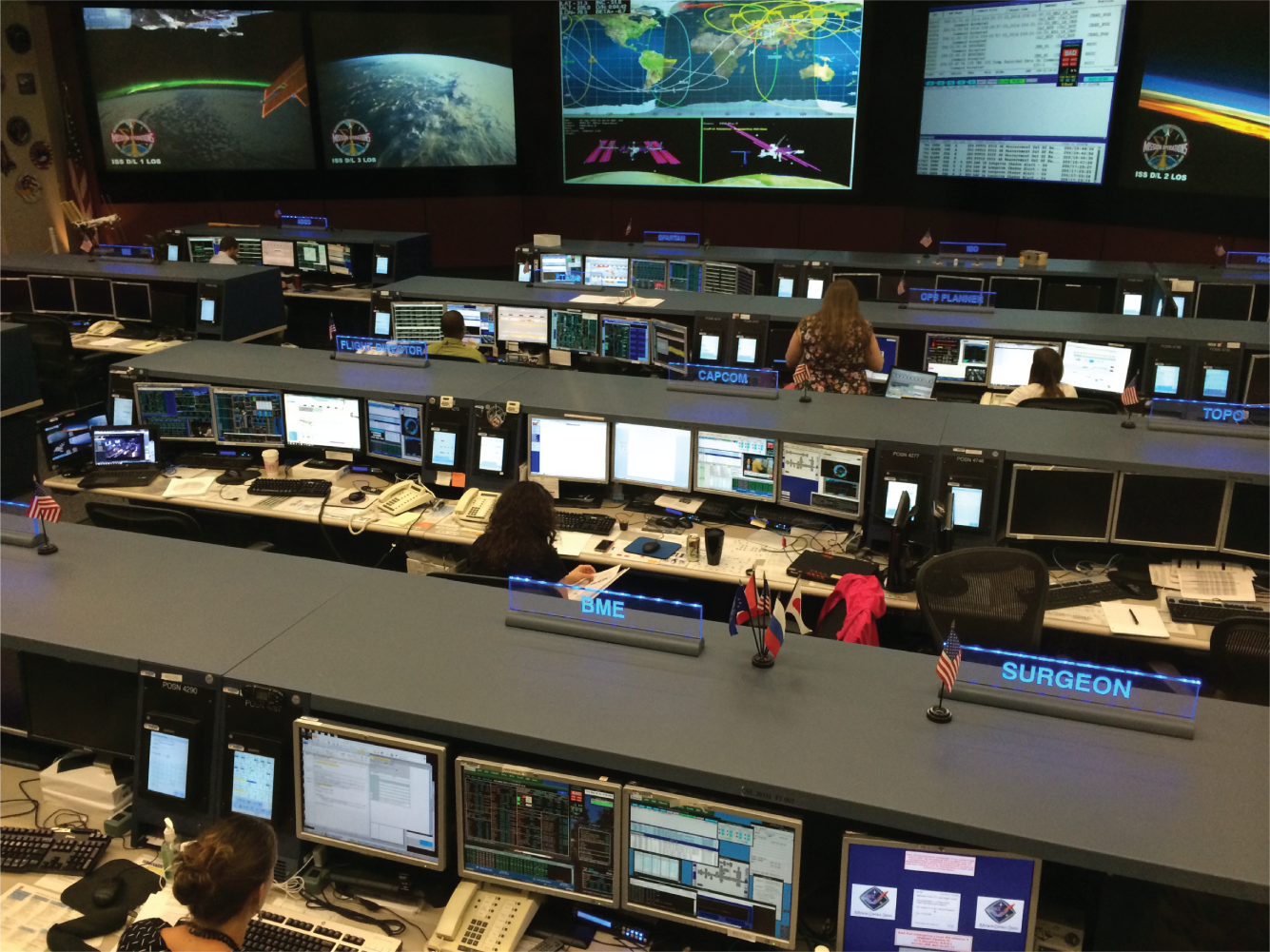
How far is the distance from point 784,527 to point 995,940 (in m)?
2.68

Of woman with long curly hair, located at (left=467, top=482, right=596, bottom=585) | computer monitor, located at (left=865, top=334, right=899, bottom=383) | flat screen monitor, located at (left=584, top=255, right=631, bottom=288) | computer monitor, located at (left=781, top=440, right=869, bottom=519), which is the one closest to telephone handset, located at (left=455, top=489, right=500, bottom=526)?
woman with long curly hair, located at (left=467, top=482, right=596, bottom=585)

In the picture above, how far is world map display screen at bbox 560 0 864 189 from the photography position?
37.9 ft

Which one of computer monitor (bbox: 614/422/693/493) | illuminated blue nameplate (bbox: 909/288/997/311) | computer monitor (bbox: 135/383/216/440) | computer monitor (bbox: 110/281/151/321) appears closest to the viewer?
computer monitor (bbox: 614/422/693/493)

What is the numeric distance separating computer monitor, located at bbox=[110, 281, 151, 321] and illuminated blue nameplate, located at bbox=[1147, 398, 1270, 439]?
25.4ft

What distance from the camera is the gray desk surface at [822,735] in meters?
2.19

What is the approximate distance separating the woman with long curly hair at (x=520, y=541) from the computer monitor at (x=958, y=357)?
3696 mm

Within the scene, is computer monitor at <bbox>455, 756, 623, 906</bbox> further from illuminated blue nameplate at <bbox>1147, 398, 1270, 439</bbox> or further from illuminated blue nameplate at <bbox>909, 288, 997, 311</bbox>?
illuminated blue nameplate at <bbox>909, 288, 997, 311</bbox>

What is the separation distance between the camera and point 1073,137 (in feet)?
32.5

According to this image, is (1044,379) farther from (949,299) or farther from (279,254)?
(279,254)

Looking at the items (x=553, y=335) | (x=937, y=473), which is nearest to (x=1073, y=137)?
(x=553, y=335)

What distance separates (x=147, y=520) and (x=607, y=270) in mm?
5527

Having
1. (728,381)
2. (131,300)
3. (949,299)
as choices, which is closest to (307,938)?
(728,381)

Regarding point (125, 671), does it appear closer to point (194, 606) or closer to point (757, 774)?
point (194, 606)

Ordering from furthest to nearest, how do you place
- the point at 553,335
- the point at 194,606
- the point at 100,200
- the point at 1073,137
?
the point at 100,200 < the point at 1073,137 < the point at 553,335 < the point at 194,606
